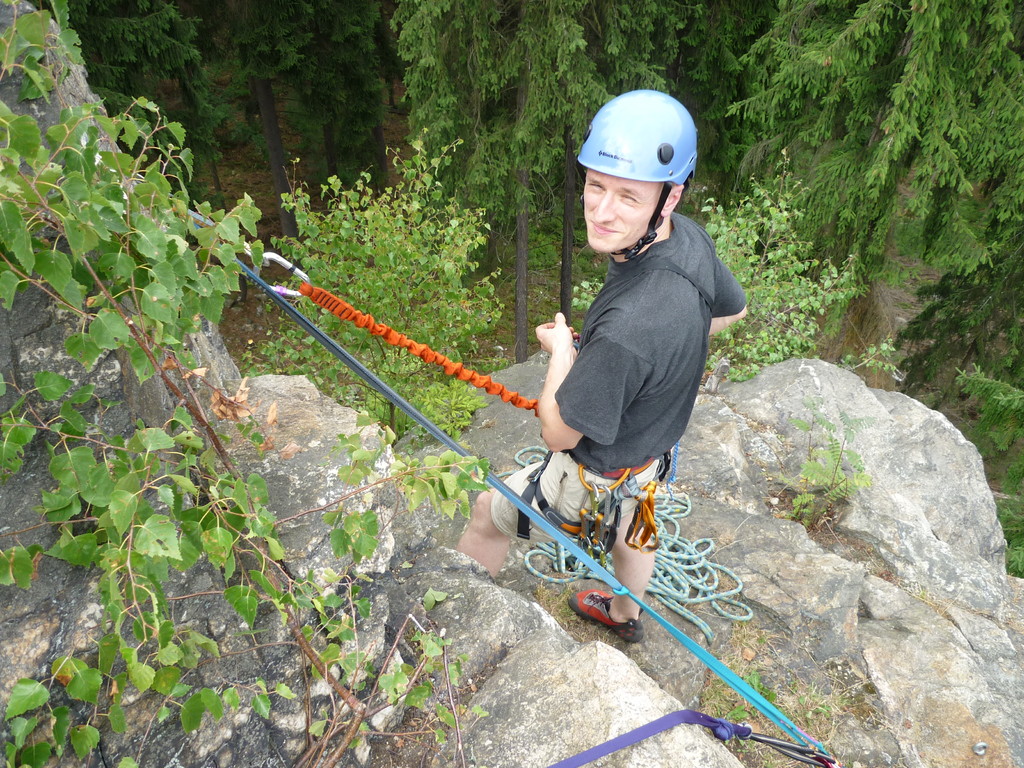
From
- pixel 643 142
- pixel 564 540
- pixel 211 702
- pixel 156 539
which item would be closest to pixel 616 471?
pixel 564 540

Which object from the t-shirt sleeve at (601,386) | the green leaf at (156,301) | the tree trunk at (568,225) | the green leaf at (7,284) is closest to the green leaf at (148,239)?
the green leaf at (156,301)

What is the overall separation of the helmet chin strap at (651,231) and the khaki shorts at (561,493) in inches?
36.7

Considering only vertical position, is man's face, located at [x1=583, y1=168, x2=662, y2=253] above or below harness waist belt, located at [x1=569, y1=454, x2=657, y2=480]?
above

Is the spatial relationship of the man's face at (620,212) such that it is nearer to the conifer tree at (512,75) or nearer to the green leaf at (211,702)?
the green leaf at (211,702)

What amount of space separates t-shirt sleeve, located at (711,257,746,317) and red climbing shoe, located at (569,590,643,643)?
168cm

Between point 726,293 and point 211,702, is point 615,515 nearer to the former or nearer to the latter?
point 726,293

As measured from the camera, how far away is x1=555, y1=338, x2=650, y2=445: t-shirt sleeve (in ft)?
7.50

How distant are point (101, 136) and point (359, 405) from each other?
4883 mm

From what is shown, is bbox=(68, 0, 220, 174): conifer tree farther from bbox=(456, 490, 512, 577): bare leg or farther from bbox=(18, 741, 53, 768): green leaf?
bbox=(18, 741, 53, 768): green leaf

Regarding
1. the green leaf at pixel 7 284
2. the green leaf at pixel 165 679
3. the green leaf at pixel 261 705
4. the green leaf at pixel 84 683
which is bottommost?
the green leaf at pixel 261 705

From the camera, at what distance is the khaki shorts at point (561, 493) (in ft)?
9.67

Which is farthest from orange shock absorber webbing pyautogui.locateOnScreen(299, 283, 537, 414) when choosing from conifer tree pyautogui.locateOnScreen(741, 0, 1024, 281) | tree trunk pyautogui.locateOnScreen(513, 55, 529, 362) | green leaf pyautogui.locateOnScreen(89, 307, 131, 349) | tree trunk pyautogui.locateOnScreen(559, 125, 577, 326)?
tree trunk pyautogui.locateOnScreen(559, 125, 577, 326)

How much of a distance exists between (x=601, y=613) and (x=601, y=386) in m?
1.80

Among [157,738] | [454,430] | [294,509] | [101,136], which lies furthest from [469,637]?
[454,430]
